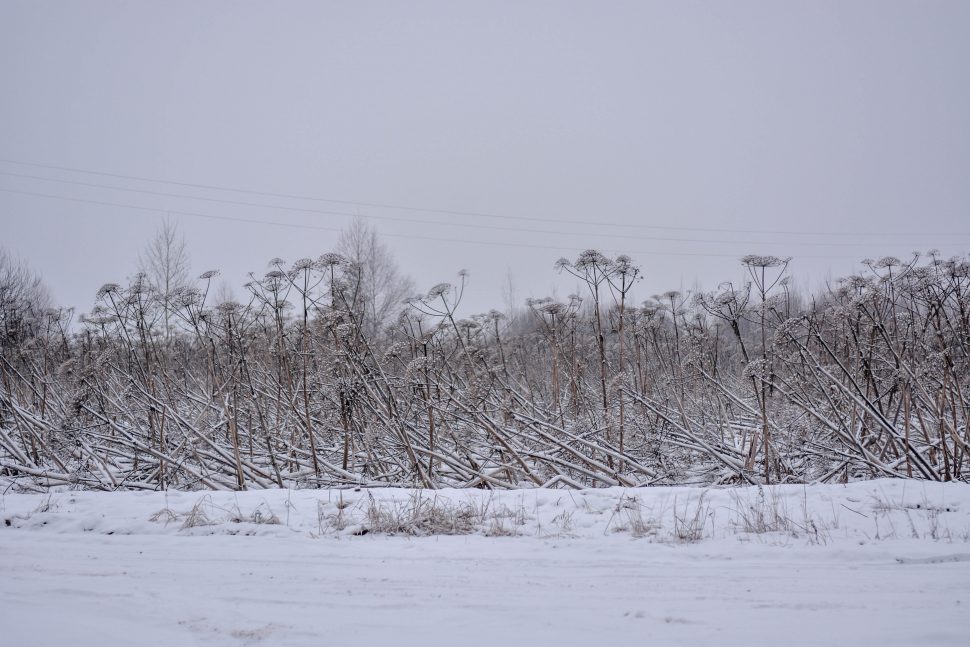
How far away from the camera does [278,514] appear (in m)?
5.03

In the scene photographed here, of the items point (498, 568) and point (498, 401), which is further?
point (498, 401)

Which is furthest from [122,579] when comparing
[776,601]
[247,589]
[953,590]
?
[953,590]

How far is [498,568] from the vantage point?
368cm

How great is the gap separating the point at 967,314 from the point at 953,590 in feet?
15.1

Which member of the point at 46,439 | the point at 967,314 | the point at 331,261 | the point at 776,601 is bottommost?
the point at 776,601

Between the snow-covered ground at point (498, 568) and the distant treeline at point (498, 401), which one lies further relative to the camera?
the distant treeline at point (498, 401)

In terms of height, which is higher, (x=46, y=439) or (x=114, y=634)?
(x=46, y=439)

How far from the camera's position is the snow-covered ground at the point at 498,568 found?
9.00 ft

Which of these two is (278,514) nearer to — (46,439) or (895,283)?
(46,439)

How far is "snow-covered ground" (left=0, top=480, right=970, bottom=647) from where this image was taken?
2.74m

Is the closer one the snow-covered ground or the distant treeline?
the snow-covered ground

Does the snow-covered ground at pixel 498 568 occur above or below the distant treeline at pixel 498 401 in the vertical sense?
below

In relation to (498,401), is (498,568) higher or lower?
lower

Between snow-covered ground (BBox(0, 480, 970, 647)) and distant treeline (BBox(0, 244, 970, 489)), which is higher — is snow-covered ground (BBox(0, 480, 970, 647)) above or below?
below
